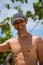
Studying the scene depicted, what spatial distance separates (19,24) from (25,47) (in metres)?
0.25

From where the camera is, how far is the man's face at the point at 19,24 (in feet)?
8.97

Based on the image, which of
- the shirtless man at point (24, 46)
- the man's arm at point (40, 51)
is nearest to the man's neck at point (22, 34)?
the shirtless man at point (24, 46)

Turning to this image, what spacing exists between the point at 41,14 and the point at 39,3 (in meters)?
0.63

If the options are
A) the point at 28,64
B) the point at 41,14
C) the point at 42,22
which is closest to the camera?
the point at 28,64

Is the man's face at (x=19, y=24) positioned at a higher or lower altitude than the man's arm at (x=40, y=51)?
higher

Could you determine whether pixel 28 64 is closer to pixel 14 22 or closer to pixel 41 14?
pixel 14 22

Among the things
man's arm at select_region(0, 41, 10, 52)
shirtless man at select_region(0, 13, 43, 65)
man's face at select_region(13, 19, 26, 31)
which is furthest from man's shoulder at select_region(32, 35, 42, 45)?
man's arm at select_region(0, 41, 10, 52)

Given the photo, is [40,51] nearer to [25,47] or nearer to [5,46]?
[25,47]

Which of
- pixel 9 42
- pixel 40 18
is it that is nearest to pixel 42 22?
pixel 40 18

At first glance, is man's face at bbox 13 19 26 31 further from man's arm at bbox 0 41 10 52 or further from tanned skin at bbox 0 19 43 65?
man's arm at bbox 0 41 10 52

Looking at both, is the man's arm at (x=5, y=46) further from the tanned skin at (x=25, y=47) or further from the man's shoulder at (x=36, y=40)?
the man's shoulder at (x=36, y=40)

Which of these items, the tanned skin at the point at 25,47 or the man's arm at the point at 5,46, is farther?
the man's arm at the point at 5,46

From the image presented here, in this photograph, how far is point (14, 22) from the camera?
2.74 m

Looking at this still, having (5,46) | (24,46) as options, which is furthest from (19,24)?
(5,46)
